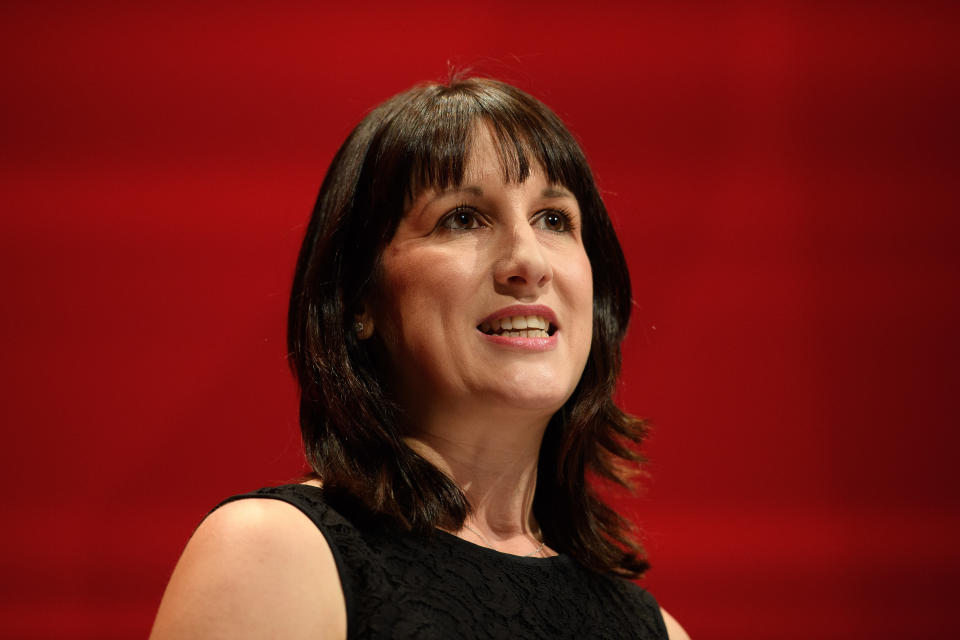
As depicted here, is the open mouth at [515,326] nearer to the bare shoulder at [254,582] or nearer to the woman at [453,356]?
the woman at [453,356]

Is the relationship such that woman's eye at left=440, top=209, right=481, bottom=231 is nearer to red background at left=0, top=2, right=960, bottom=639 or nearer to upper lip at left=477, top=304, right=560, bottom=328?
upper lip at left=477, top=304, right=560, bottom=328

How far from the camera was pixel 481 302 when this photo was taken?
58.1 inches

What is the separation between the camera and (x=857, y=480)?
2.18 m

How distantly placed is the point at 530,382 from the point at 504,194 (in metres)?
0.29

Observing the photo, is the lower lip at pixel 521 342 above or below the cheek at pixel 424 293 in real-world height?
below

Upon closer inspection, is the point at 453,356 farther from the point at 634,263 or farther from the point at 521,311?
the point at 634,263

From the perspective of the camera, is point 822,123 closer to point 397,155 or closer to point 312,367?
point 397,155

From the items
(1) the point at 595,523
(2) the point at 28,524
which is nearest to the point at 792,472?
(1) the point at 595,523

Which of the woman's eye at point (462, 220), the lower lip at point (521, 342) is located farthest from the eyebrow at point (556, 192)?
the lower lip at point (521, 342)

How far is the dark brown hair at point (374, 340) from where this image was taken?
57.6 inches

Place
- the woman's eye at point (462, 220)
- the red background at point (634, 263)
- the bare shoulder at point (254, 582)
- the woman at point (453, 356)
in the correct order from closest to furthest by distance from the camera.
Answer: the bare shoulder at point (254, 582) → the woman at point (453, 356) → the woman's eye at point (462, 220) → the red background at point (634, 263)

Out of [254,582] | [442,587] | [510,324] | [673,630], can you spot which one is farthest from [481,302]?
[673,630]

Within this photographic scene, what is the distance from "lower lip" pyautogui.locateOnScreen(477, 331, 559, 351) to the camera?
57.9 inches

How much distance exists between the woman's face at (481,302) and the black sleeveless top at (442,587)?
23cm
